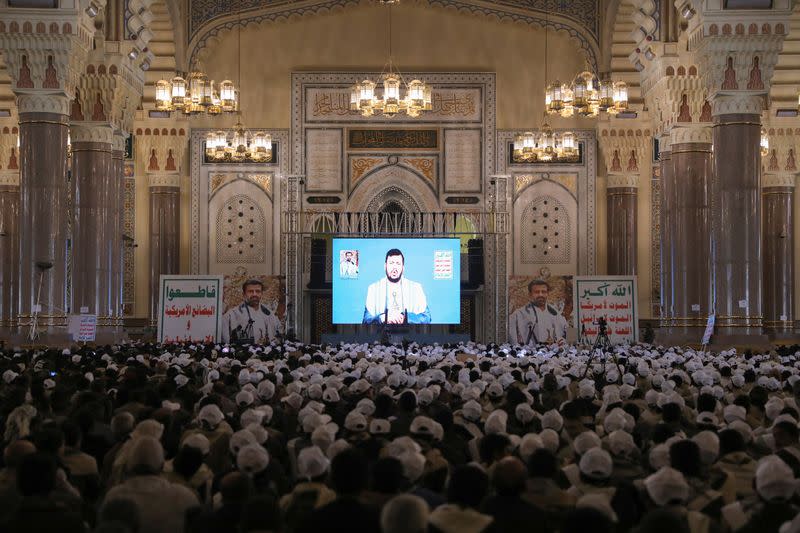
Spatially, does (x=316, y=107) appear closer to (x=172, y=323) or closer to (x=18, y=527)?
(x=172, y=323)

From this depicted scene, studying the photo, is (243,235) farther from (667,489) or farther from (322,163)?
(667,489)

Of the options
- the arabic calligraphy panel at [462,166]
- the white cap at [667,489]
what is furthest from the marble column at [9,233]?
the white cap at [667,489]

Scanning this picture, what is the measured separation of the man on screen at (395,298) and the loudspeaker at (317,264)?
52.4 inches

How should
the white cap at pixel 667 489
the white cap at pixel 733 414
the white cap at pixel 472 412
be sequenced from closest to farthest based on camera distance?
the white cap at pixel 667 489, the white cap at pixel 733 414, the white cap at pixel 472 412

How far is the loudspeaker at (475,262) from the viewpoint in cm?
2470

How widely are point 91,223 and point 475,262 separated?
865 centimetres

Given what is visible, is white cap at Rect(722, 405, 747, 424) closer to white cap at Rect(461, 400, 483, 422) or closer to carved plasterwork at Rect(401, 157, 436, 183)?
white cap at Rect(461, 400, 483, 422)

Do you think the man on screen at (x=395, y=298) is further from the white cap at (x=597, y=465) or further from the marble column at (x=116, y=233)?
the white cap at (x=597, y=465)

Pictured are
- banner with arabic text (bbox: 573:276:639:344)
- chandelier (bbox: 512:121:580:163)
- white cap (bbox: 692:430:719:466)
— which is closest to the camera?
white cap (bbox: 692:430:719:466)

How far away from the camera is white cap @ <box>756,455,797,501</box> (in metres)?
4.82

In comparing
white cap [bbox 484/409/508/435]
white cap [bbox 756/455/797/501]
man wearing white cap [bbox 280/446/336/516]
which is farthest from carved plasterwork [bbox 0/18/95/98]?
white cap [bbox 756/455/797/501]

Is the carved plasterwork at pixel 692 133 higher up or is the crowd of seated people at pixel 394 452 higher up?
the carved plasterwork at pixel 692 133

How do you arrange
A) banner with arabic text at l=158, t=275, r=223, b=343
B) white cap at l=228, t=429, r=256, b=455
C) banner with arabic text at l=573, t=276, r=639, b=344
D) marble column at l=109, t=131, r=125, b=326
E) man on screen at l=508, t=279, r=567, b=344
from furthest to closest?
man on screen at l=508, t=279, r=567, b=344 → marble column at l=109, t=131, r=125, b=326 → banner with arabic text at l=573, t=276, r=639, b=344 → banner with arabic text at l=158, t=275, r=223, b=343 → white cap at l=228, t=429, r=256, b=455

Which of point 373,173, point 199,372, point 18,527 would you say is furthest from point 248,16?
point 18,527
